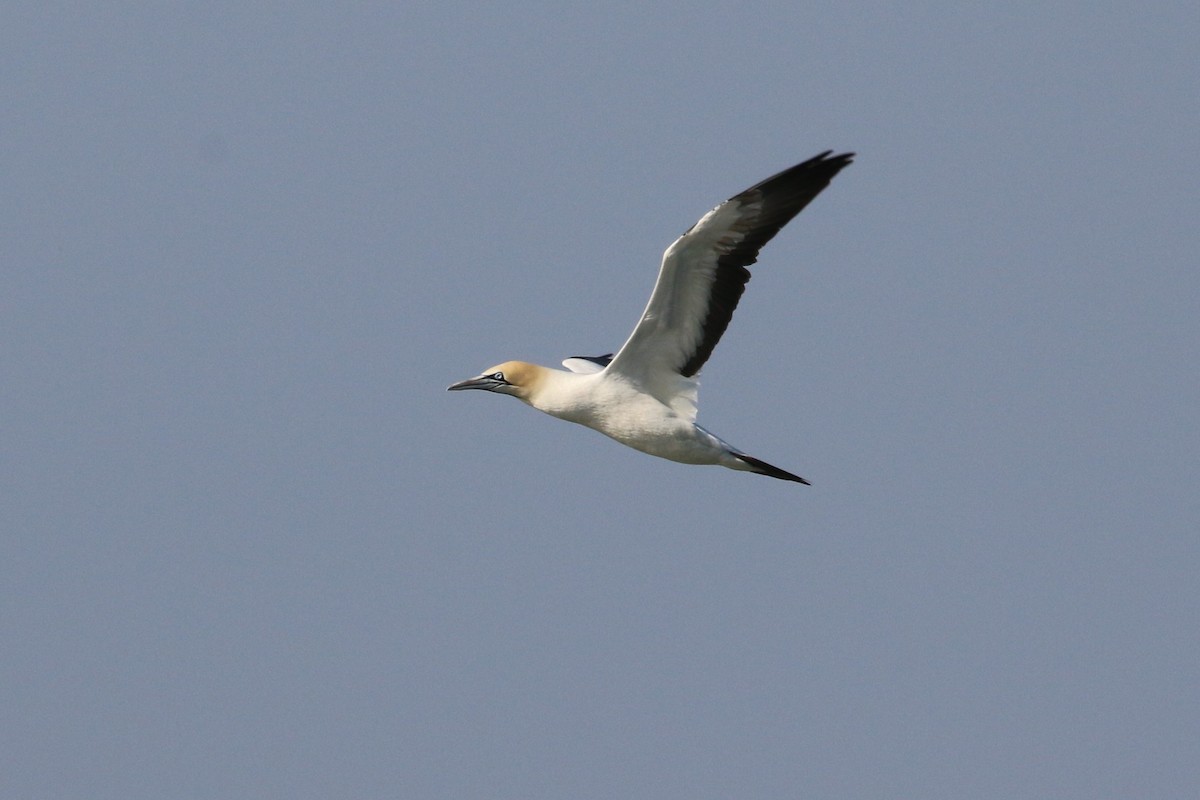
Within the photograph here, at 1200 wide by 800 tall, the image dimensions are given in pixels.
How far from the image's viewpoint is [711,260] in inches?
555

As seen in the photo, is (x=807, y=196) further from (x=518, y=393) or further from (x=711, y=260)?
(x=518, y=393)

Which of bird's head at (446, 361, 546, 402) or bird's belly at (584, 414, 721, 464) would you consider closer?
bird's belly at (584, 414, 721, 464)

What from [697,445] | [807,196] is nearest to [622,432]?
[697,445]

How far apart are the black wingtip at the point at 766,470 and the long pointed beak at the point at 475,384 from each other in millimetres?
2671

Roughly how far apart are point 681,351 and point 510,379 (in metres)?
1.98

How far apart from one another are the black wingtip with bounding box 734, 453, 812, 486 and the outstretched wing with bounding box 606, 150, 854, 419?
0.63m

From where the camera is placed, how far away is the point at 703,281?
14.3 meters

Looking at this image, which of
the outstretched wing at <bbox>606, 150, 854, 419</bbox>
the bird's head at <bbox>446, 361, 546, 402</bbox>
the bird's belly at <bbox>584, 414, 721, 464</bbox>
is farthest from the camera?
the bird's head at <bbox>446, 361, 546, 402</bbox>

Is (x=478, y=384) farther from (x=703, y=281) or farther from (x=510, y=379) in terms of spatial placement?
(x=703, y=281)

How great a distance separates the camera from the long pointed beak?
16356 millimetres

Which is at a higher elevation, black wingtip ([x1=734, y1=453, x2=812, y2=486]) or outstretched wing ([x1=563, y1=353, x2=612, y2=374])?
outstretched wing ([x1=563, y1=353, x2=612, y2=374])

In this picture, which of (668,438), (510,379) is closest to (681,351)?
(668,438)

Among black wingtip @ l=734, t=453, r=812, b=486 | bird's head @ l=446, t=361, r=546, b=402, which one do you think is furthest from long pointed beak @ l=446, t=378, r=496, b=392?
black wingtip @ l=734, t=453, r=812, b=486

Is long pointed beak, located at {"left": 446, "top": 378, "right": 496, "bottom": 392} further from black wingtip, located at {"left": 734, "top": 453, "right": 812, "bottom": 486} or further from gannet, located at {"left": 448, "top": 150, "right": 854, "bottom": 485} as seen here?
black wingtip, located at {"left": 734, "top": 453, "right": 812, "bottom": 486}
